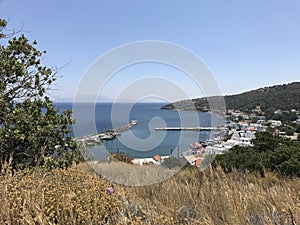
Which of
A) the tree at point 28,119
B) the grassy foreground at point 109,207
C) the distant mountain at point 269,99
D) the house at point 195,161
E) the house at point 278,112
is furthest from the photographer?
the distant mountain at point 269,99

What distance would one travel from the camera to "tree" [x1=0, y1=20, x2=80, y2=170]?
14.9 feet

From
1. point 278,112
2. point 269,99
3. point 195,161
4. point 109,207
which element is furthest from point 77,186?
point 269,99

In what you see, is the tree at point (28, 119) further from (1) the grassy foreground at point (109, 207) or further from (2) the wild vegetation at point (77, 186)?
(1) the grassy foreground at point (109, 207)

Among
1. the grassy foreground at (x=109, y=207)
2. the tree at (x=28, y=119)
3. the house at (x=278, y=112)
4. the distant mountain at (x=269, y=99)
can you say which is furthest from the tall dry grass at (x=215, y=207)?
the house at (x=278, y=112)

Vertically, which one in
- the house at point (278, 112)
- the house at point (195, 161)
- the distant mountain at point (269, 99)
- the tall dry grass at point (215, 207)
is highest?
the distant mountain at point (269, 99)

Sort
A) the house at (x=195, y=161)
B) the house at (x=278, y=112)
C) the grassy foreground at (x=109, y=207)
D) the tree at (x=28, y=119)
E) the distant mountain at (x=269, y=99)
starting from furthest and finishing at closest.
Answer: the distant mountain at (x=269, y=99)
the house at (x=278, y=112)
the house at (x=195, y=161)
the tree at (x=28, y=119)
the grassy foreground at (x=109, y=207)

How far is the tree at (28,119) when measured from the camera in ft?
14.9

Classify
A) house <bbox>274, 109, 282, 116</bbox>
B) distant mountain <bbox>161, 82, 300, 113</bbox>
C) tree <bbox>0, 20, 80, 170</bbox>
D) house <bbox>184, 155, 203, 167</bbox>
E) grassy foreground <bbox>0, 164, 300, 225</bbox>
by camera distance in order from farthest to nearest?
distant mountain <bbox>161, 82, 300, 113</bbox> → house <bbox>274, 109, 282, 116</bbox> → house <bbox>184, 155, 203, 167</bbox> → tree <bbox>0, 20, 80, 170</bbox> → grassy foreground <bbox>0, 164, 300, 225</bbox>

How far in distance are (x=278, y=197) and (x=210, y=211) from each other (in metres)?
0.81

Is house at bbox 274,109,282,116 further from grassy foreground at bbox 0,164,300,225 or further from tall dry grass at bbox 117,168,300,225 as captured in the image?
grassy foreground at bbox 0,164,300,225

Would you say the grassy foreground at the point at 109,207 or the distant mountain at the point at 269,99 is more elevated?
the distant mountain at the point at 269,99

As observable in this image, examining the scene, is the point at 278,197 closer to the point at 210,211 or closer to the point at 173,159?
the point at 210,211

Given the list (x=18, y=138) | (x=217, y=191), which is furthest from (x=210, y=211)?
(x=18, y=138)

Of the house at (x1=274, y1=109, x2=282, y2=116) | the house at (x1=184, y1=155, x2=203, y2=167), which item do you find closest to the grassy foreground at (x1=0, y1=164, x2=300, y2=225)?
the house at (x1=184, y1=155, x2=203, y2=167)
